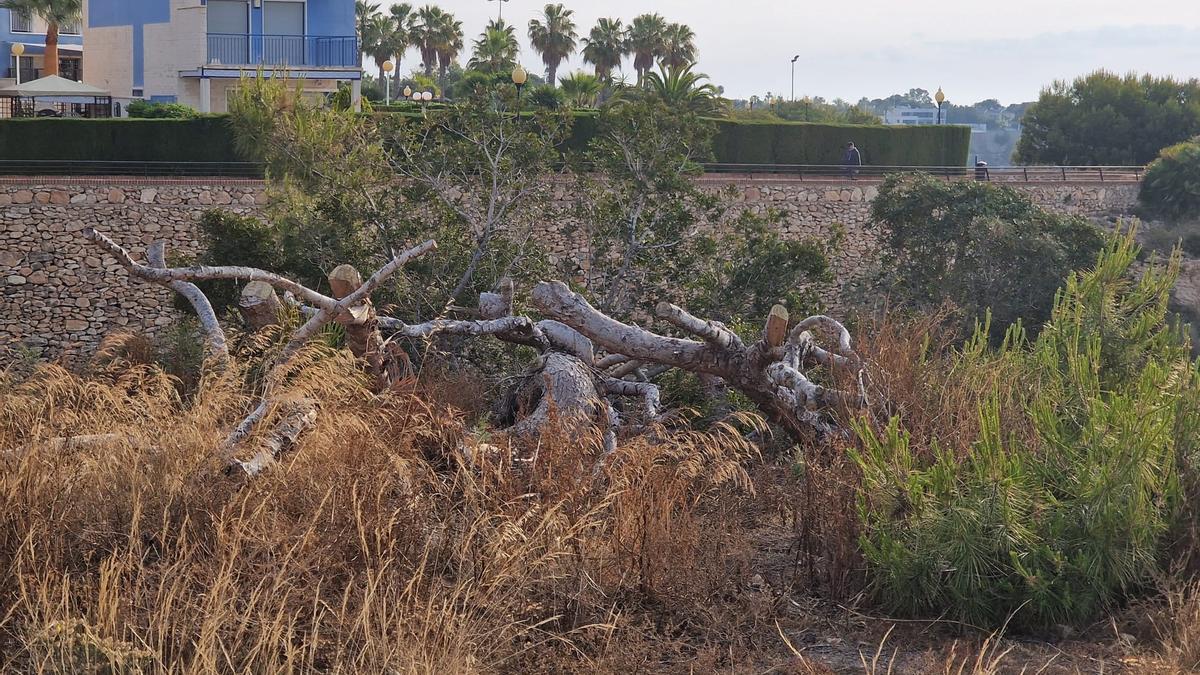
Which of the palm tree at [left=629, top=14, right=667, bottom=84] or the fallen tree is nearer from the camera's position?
the fallen tree

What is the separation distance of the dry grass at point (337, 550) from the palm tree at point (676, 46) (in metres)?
47.9

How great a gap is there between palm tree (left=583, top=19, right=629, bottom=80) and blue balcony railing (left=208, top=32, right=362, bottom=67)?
20.7 metres

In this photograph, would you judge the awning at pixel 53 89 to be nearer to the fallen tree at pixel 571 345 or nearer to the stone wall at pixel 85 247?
the stone wall at pixel 85 247

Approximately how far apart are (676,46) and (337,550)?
49.6 m

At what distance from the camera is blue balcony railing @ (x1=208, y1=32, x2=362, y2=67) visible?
1292 inches

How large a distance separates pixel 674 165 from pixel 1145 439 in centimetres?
956

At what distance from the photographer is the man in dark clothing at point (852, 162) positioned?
103 ft

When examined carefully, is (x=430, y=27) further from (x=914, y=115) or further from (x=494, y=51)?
(x=914, y=115)

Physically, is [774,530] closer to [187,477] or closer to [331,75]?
[187,477]

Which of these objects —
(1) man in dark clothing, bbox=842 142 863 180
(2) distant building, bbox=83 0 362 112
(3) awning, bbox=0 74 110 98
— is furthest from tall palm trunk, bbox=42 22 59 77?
(1) man in dark clothing, bbox=842 142 863 180

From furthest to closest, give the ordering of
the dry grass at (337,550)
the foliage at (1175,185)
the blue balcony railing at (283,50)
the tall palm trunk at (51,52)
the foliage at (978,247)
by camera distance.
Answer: the tall palm trunk at (51,52), the foliage at (1175,185), the blue balcony railing at (283,50), the foliage at (978,247), the dry grass at (337,550)

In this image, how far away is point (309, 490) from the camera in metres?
5.39

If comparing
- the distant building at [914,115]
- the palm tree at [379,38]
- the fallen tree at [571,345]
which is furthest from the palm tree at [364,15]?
the distant building at [914,115]

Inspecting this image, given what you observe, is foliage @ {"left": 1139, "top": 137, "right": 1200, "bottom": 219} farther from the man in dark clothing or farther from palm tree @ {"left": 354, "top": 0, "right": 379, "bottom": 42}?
palm tree @ {"left": 354, "top": 0, "right": 379, "bottom": 42}
